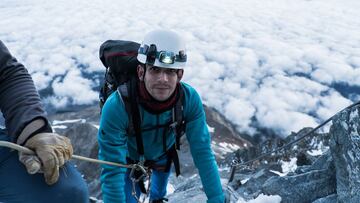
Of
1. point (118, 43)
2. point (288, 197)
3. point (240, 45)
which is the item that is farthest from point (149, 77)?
point (240, 45)

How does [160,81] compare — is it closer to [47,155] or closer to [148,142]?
[148,142]

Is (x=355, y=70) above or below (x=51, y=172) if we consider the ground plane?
below

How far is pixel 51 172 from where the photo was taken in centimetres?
193

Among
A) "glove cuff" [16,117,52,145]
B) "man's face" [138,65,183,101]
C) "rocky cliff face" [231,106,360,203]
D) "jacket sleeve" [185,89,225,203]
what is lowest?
"rocky cliff face" [231,106,360,203]

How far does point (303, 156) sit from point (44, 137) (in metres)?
14.6

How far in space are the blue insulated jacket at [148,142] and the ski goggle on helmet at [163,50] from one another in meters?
0.32

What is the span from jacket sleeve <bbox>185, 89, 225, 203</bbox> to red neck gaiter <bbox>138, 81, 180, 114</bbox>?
0.25m

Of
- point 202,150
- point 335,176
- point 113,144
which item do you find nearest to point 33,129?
point 113,144

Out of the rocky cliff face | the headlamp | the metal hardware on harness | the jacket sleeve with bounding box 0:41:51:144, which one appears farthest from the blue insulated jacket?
the rocky cliff face

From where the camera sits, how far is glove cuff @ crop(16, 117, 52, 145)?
6.92 ft

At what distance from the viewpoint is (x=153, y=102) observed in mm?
3873

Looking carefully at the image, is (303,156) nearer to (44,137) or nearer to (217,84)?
(44,137)

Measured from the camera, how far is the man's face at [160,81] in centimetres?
378

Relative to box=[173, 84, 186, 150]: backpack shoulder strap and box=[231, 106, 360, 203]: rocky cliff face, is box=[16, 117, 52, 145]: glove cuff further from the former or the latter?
box=[231, 106, 360, 203]: rocky cliff face
